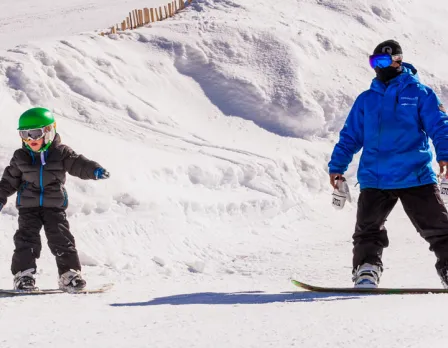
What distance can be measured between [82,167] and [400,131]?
2261 millimetres

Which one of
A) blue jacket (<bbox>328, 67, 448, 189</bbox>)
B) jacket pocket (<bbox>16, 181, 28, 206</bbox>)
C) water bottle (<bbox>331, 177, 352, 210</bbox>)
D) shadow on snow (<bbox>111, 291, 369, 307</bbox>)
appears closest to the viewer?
shadow on snow (<bbox>111, 291, 369, 307</bbox>)

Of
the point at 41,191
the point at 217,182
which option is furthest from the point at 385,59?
the point at 217,182

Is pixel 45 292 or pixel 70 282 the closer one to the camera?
pixel 45 292

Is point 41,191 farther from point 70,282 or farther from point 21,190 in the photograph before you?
point 70,282

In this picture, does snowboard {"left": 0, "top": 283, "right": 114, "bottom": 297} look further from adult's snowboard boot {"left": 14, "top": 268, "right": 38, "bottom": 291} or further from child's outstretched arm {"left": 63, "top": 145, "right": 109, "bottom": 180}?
child's outstretched arm {"left": 63, "top": 145, "right": 109, "bottom": 180}

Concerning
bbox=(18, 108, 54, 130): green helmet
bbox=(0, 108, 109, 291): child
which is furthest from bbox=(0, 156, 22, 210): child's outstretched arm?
bbox=(18, 108, 54, 130): green helmet

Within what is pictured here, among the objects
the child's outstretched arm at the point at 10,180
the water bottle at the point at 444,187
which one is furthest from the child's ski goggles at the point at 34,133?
the water bottle at the point at 444,187

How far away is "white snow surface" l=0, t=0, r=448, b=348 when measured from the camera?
3.58 meters

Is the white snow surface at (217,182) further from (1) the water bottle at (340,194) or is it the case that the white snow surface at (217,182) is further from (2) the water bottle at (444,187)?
(2) the water bottle at (444,187)

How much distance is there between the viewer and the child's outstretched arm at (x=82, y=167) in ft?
17.0

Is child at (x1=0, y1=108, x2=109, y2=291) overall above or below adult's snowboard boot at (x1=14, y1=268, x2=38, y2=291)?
above

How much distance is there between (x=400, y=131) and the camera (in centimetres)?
472

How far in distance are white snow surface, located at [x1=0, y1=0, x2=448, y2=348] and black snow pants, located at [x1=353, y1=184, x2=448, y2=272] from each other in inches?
22.3

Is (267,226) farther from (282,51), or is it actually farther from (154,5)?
(154,5)
